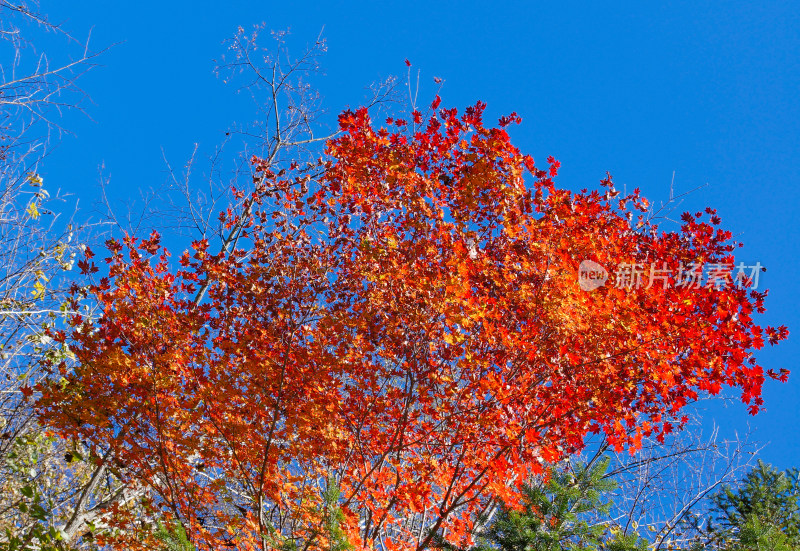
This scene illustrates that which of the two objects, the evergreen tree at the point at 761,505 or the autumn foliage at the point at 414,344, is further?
the evergreen tree at the point at 761,505

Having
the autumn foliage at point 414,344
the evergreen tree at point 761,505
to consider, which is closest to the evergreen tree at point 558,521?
the autumn foliage at point 414,344

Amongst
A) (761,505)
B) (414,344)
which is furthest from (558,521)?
(761,505)

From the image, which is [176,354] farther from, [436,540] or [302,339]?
[436,540]

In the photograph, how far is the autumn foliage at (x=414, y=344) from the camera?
21.1ft

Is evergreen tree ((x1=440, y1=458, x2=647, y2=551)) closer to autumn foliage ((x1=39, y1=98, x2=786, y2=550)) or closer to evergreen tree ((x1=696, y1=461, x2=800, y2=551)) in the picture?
autumn foliage ((x1=39, y1=98, x2=786, y2=550))

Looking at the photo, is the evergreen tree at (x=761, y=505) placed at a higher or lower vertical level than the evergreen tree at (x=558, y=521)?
higher

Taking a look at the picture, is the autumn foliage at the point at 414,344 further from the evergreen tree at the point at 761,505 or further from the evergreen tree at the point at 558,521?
the evergreen tree at the point at 761,505

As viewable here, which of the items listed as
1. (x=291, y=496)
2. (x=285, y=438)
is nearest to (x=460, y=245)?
(x=285, y=438)

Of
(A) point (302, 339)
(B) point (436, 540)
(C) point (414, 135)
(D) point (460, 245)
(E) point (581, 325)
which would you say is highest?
(C) point (414, 135)

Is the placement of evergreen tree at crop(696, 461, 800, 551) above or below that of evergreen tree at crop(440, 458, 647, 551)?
above

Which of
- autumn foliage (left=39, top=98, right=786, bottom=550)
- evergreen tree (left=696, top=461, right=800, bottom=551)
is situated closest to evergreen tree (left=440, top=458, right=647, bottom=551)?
autumn foliage (left=39, top=98, right=786, bottom=550)

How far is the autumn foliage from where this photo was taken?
6430 millimetres

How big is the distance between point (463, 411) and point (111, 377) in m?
4.62

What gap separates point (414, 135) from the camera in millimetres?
6922
